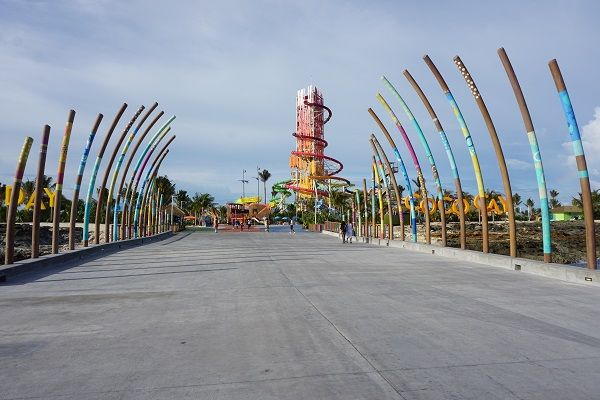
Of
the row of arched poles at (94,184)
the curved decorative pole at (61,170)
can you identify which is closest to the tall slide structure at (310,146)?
the row of arched poles at (94,184)

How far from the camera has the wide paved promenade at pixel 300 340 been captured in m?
4.37

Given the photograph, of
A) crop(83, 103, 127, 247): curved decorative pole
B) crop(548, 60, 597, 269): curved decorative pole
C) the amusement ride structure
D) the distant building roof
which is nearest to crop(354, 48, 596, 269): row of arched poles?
crop(548, 60, 597, 269): curved decorative pole

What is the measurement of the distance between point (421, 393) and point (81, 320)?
16.5ft

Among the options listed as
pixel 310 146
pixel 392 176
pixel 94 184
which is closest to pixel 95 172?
pixel 94 184

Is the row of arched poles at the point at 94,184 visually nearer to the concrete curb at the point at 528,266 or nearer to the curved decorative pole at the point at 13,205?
the curved decorative pole at the point at 13,205

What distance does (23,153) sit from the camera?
13844mm

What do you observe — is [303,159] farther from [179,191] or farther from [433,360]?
[433,360]

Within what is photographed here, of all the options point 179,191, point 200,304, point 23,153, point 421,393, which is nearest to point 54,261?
point 23,153

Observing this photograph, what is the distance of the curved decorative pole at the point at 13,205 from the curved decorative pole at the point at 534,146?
42.0ft

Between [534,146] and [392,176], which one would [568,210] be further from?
[534,146]

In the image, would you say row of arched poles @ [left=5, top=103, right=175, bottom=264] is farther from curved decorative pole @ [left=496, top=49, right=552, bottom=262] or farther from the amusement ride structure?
the amusement ride structure

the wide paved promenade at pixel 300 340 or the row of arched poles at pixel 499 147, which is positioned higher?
the row of arched poles at pixel 499 147

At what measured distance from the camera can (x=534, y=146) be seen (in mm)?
13867

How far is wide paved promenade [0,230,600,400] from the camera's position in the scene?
4.37 meters
